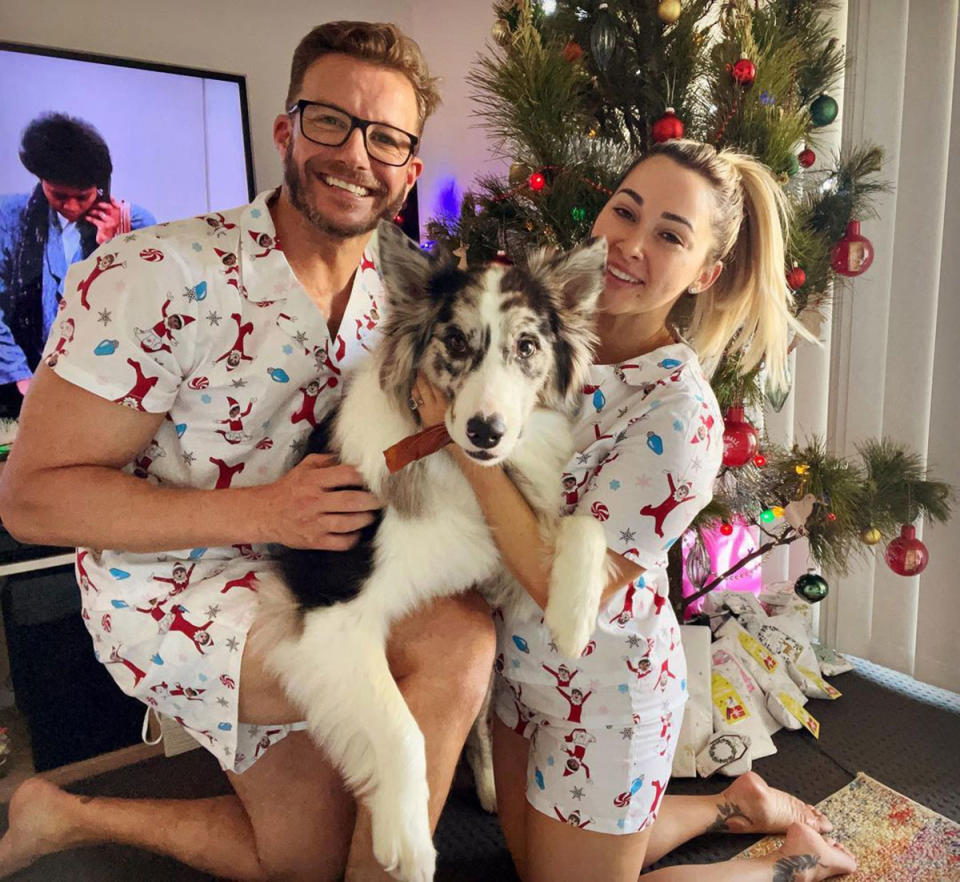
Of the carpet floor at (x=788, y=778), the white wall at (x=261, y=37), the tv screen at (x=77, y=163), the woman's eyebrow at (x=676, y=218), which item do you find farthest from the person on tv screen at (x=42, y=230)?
the woman's eyebrow at (x=676, y=218)

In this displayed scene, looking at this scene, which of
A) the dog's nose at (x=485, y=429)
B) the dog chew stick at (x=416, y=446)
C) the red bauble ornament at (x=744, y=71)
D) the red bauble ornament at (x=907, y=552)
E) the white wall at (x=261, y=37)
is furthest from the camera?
the white wall at (x=261, y=37)

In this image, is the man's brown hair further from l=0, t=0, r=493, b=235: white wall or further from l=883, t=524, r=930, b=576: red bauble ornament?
l=883, t=524, r=930, b=576: red bauble ornament

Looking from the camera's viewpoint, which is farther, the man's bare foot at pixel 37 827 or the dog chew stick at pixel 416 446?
the man's bare foot at pixel 37 827

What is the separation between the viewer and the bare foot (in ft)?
5.47

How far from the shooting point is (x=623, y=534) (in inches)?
49.3

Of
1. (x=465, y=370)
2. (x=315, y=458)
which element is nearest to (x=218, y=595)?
(x=315, y=458)

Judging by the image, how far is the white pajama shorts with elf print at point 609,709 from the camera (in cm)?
142

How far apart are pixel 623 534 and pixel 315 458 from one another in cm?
61

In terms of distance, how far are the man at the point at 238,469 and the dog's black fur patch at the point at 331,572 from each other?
0.03 m

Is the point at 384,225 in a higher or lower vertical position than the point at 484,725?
higher

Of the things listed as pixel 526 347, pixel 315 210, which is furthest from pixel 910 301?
pixel 315 210

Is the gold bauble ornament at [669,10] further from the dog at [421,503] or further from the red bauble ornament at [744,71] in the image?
the dog at [421,503]

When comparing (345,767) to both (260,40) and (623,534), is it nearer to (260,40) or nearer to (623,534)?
(623,534)

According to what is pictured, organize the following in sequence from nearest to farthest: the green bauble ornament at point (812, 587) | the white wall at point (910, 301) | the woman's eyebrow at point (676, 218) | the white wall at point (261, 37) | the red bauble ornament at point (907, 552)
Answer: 1. the woman's eyebrow at point (676, 218)
2. the red bauble ornament at point (907, 552)
3. the green bauble ornament at point (812, 587)
4. the white wall at point (910, 301)
5. the white wall at point (261, 37)
